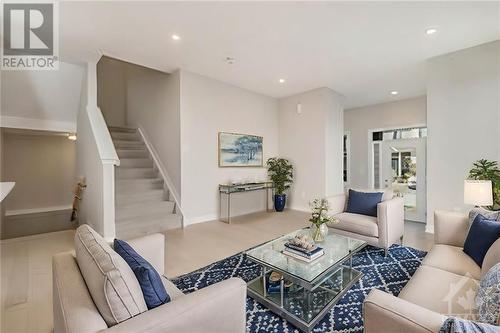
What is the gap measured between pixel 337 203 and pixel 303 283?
6.62 ft

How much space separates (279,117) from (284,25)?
3.29 metres

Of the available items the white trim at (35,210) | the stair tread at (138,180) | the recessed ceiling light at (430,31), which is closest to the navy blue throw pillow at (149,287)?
the stair tread at (138,180)

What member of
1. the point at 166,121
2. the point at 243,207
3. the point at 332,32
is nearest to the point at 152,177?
the point at 166,121

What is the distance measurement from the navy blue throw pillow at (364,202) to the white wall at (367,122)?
3245 mm

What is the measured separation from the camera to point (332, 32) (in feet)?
9.70

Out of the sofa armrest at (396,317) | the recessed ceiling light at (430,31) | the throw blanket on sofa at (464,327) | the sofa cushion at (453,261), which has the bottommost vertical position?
the sofa cushion at (453,261)

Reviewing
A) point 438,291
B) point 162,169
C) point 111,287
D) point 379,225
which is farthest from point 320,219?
point 162,169

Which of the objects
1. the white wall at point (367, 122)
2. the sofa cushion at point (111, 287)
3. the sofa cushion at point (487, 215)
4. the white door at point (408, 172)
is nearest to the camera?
the sofa cushion at point (111, 287)

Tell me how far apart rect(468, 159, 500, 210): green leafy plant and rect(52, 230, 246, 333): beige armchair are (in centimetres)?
357

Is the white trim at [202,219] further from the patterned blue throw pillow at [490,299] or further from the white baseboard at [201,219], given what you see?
the patterned blue throw pillow at [490,299]

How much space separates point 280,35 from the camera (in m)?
3.04

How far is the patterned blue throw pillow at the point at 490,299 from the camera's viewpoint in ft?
3.26

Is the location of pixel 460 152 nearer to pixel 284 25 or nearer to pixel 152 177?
pixel 284 25

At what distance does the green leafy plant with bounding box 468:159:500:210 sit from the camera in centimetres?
294
